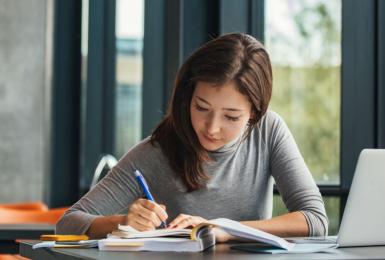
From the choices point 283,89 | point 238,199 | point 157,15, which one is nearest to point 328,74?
point 283,89

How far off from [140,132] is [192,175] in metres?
2.71

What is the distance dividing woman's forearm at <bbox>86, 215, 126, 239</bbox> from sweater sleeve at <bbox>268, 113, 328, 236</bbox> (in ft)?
1.81

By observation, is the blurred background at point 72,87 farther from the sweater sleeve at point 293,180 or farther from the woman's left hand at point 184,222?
the woman's left hand at point 184,222

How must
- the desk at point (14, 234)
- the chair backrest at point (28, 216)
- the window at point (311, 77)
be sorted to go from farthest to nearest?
the window at point (311, 77) → the chair backrest at point (28, 216) → the desk at point (14, 234)

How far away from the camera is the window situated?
4125 millimetres

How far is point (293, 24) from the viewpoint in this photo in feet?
14.1

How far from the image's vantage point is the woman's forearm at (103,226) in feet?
7.78

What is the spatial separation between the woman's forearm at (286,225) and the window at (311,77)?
158 centimetres

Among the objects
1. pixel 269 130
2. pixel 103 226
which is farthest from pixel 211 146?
pixel 103 226

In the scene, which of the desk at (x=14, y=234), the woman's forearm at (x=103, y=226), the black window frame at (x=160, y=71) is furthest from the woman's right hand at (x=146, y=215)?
the black window frame at (x=160, y=71)

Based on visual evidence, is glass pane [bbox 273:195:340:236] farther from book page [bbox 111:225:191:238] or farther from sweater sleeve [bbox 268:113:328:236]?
book page [bbox 111:225:191:238]

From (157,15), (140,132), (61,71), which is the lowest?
(140,132)

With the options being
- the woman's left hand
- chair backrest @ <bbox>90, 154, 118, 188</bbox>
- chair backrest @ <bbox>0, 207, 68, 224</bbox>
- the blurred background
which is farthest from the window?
the woman's left hand

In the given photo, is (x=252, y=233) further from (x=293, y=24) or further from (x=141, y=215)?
(x=293, y=24)
